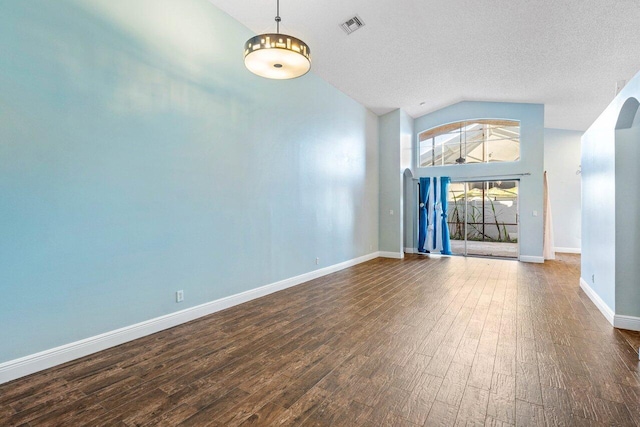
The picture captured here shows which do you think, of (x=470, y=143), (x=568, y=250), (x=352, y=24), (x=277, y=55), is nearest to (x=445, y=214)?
(x=470, y=143)

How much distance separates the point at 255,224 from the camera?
4.39 m

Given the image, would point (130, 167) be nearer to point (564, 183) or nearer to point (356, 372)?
point (356, 372)

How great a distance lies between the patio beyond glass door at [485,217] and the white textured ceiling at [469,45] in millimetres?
→ 2562

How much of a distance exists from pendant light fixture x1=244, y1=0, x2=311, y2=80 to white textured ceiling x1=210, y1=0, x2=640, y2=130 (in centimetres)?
155

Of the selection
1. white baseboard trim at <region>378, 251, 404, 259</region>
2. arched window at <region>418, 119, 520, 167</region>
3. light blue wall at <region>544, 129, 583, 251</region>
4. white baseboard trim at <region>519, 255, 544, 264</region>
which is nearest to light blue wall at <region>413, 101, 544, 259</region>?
white baseboard trim at <region>519, 255, 544, 264</region>

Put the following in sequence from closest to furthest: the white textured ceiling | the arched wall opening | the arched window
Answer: the arched wall opening → the white textured ceiling → the arched window

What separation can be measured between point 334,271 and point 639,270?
173 inches

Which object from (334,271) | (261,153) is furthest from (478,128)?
(261,153)

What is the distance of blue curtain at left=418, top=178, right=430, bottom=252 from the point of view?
8828mm

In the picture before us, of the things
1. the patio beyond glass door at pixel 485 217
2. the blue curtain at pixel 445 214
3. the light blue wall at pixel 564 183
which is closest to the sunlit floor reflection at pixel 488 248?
the patio beyond glass door at pixel 485 217

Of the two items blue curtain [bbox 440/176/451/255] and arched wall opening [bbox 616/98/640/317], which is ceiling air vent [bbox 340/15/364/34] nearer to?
arched wall opening [bbox 616/98/640/317]

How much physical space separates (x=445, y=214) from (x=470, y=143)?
207cm

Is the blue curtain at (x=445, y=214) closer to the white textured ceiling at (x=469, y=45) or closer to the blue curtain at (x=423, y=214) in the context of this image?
the blue curtain at (x=423, y=214)

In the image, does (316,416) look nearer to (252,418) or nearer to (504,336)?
(252,418)
